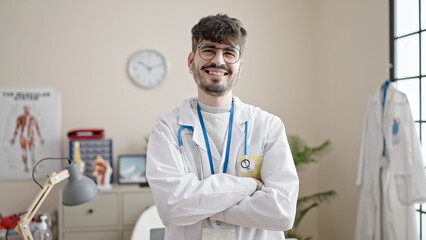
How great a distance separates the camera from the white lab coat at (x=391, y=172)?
10.00 feet

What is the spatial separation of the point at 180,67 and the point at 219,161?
2.81 metres

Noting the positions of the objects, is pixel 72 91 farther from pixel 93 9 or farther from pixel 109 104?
pixel 93 9

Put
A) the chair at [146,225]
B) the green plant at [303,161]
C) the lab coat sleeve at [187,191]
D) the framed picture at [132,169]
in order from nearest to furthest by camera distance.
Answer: the lab coat sleeve at [187,191] → the chair at [146,225] → the green plant at [303,161] → the framed picture at [132,169]

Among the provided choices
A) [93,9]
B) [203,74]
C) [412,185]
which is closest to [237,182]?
[203,74]

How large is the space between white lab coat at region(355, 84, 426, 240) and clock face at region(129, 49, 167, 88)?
212 cm

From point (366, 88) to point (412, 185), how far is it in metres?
1.11

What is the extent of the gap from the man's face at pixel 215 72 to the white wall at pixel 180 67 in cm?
252

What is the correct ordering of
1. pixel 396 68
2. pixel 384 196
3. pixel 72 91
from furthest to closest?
pixel 72 91 < pixel 396 68 < pixel 384 196

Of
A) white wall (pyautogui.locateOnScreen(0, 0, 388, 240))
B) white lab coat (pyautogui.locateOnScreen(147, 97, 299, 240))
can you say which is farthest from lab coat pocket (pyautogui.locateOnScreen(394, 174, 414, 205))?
white lab coat (pyautogui.locateOnScreen(147, 97, 299, 240))

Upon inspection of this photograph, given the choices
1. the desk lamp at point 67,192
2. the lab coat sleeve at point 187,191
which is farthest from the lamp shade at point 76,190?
the lab coat sleeve at point 187,191

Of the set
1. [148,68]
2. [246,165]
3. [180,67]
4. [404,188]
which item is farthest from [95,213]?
[404,188]

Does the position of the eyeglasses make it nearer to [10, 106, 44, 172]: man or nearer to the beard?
the beard

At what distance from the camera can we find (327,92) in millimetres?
4539

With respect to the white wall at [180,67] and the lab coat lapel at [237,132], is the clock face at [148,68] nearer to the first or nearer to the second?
the white wall at [180,67]
